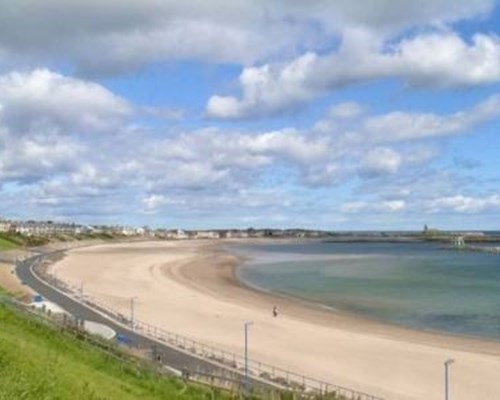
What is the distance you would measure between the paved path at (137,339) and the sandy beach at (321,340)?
13.6ft

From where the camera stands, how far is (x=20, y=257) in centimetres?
13262

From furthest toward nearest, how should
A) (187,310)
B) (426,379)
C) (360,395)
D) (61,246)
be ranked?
(61,246) → (187,310) → (426,379) → (360,395)

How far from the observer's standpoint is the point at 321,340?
5006cm

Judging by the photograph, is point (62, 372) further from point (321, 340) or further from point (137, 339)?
point (321, 340)

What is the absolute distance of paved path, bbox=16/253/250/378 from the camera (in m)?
36.0

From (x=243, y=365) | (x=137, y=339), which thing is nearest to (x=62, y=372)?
(x=243, y=365)

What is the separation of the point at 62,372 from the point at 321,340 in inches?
1299

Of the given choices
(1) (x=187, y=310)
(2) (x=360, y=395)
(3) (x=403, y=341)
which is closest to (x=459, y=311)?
(3) (x=403, y=341)

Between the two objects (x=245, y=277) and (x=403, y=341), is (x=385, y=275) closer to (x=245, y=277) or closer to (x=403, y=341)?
(x=245, y=277)

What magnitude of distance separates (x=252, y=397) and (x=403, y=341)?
2666cm

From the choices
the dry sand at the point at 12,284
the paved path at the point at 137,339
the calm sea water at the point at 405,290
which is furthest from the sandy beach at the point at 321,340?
the dry sand at the point at 12,284

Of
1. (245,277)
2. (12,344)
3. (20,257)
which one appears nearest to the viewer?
(12,344)

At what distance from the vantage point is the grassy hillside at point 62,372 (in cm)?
1561

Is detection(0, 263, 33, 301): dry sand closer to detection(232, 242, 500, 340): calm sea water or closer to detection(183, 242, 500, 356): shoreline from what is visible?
detection(183, 242, 500, 356): shoreline
